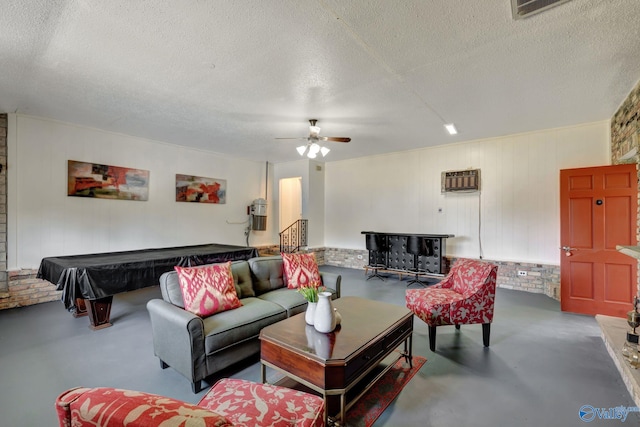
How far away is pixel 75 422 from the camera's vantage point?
32.0 inches

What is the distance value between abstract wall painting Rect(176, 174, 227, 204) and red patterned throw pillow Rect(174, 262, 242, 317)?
13.1 feet

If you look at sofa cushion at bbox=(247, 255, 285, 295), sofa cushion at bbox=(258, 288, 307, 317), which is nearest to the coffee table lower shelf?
sofa cushion at bbox=(258, 288, 307, 317)

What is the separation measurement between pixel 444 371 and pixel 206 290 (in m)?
2.30

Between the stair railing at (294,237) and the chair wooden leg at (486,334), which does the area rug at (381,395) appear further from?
the stair railing at (294,237)

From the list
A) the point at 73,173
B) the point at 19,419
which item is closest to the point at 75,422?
the point at 19,419

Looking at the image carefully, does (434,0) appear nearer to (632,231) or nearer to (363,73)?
(363,73)

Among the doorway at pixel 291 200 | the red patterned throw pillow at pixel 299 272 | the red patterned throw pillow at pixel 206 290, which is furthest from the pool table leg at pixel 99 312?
the doorway at pixel 291 200

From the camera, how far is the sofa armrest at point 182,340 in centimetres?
223

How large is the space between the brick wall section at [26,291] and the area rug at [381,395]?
518 cm

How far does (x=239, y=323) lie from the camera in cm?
255

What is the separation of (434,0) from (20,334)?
5.37 metres

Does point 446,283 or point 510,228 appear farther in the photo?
point 510,228

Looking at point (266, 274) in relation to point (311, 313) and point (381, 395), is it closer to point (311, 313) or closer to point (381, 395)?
point (311, 313)

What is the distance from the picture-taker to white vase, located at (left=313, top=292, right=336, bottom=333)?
7.33 ft
